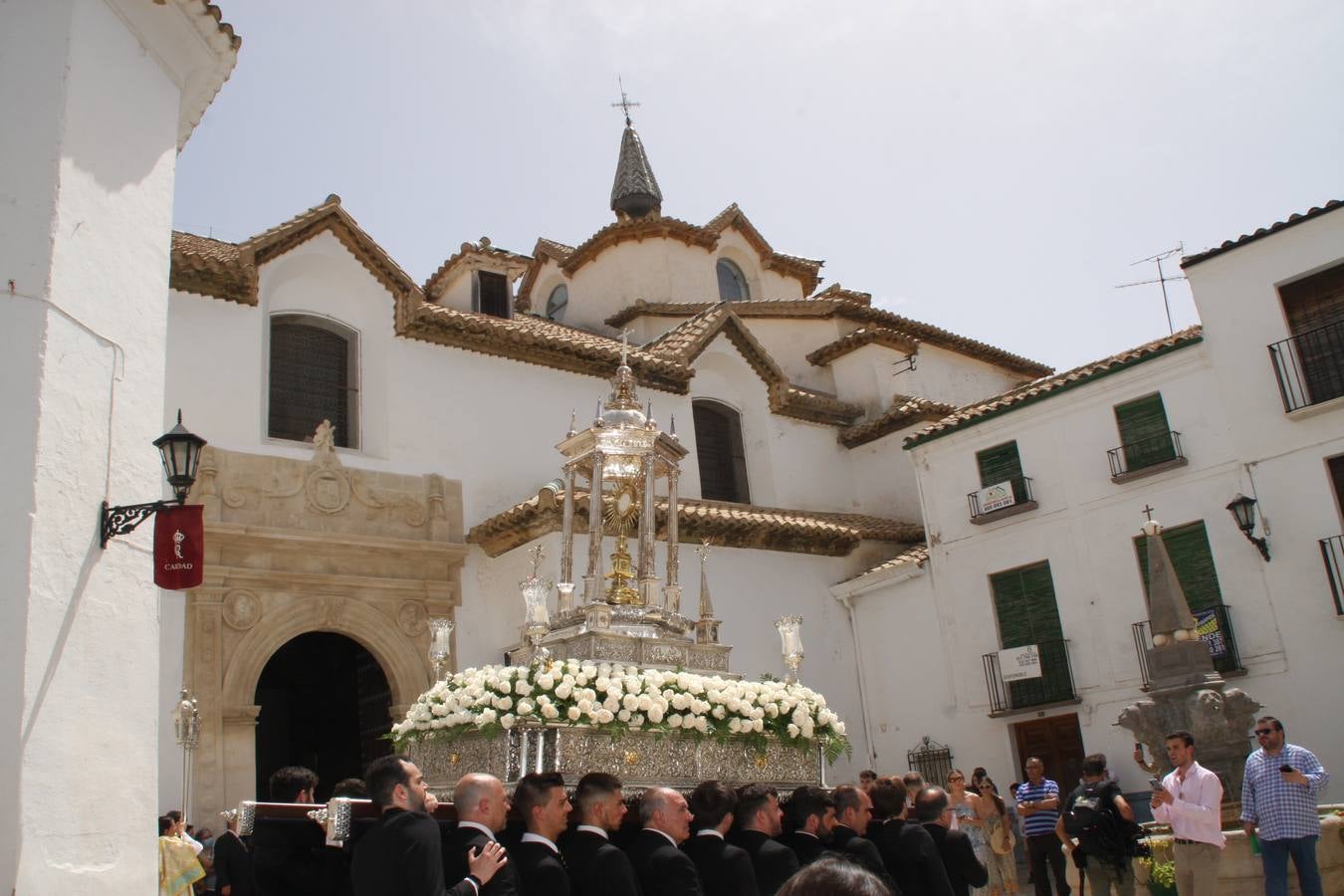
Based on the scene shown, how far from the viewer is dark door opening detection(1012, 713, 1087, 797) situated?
50.7ft

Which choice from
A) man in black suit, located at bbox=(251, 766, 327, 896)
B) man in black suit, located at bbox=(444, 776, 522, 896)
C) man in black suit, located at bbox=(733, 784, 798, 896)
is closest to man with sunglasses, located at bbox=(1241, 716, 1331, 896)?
man in black suit, located at bbox=(733, 784, 798, 896)

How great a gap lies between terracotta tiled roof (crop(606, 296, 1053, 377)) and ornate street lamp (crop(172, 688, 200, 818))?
11.5 m

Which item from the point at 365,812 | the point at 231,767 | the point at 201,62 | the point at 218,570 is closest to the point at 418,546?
the point at 218,570

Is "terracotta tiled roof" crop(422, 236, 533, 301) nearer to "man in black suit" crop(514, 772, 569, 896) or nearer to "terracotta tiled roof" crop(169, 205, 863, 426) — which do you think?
"terracotta tiled roof" crop(169, 205, 863, 426)

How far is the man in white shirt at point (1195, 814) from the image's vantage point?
7.70 metres

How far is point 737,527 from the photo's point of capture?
16.4 metres

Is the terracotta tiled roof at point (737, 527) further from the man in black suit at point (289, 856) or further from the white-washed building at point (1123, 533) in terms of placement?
the man in black suit at point (289, 856)

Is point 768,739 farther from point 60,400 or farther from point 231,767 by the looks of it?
point 231,767

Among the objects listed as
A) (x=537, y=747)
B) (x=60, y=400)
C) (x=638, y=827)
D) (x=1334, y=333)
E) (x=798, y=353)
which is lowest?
(x=638, y=827)

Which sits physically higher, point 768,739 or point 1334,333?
point 1334,333

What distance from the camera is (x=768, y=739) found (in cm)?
735

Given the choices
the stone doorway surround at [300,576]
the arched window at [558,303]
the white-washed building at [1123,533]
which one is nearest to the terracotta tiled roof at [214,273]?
the stone doorway surround at [300,576]

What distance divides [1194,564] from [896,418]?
19.3ft

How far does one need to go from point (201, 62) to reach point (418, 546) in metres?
6.62
